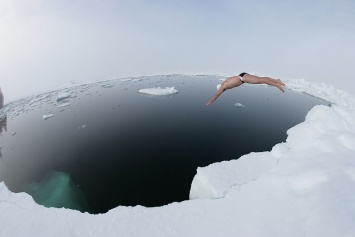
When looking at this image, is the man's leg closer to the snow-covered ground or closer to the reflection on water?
the snow-covered ground

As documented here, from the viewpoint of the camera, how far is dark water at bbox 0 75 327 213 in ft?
52.6

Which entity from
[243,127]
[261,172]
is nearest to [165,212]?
[261,172]

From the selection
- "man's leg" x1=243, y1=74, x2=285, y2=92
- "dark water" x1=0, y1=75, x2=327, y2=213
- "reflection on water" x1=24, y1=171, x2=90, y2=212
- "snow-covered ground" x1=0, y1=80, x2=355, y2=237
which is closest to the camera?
"man's leg" x1=243, y1=74, x2=285, y2=92

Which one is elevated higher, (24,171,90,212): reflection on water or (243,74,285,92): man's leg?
(243,74,285,92): man's leg

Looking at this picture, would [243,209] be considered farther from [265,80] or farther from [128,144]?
[128,144]

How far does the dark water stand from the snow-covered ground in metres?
4.15

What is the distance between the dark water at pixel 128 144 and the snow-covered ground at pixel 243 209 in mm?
4153

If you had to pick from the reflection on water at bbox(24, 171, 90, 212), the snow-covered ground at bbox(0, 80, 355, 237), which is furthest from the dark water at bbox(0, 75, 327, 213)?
the snow-covered ground at bbox(0, 80, 355, 237)

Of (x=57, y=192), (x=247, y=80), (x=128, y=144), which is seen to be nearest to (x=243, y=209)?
(x=247, y=80)

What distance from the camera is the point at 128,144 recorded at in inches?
903

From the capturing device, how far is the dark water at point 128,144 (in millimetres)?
16031

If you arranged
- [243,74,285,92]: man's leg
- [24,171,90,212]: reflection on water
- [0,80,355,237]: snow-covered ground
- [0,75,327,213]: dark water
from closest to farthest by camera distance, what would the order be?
[243,74,285,92]: man's leg < [0,80,355,237]: snow-covered ground < [24,171,90,212]: reflection on water < [0,75,327,213]: dark water

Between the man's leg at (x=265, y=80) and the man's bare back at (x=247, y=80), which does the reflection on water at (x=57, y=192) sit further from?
the man's leg at (x=265, y=80)

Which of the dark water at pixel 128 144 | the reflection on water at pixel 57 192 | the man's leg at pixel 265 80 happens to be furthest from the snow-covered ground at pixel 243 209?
the man's leg at pixel 265 80
